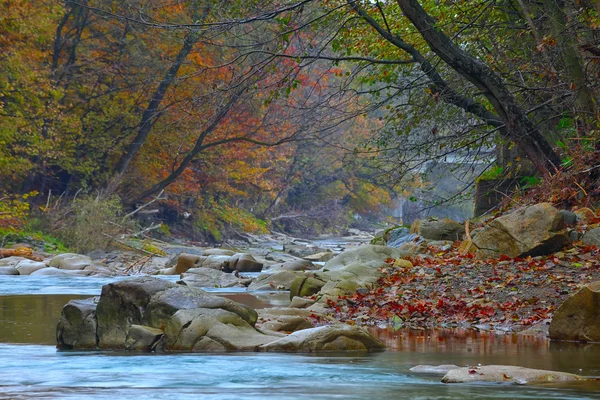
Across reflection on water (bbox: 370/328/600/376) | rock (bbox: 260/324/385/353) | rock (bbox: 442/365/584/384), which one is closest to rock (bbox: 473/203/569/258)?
reflection on water (bbox: 370/328/600/376)

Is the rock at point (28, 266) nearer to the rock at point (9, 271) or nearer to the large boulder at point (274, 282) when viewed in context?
the rock at point (9, 271)

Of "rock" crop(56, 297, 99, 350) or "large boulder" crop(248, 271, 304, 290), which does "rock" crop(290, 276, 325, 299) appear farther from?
"rock" crop(56, 297, 99, 350)

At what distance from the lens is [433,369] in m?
6.76

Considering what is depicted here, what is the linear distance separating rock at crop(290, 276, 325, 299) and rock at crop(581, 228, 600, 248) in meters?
4.13

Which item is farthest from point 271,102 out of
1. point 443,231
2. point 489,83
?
point 443,231

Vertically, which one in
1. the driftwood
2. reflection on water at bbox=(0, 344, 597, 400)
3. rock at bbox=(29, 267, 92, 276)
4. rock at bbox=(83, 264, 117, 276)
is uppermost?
the driftwood

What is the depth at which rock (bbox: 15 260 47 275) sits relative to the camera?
68.0ft

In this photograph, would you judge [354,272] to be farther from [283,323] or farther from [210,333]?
[210,333]

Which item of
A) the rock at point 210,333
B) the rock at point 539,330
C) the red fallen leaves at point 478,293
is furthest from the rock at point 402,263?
the rock at point 210,333

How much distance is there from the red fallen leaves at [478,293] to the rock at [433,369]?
3.15 m

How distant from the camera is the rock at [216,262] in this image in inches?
861

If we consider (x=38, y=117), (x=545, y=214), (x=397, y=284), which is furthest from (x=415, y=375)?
(x=38, y=117)

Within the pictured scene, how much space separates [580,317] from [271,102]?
7102 millimetres

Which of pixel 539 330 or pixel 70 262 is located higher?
pixel 70 262
